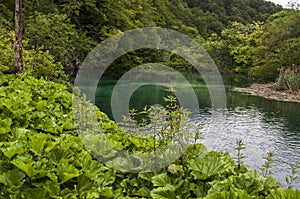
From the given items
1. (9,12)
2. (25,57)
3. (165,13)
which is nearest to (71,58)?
(9,12)

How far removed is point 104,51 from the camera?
25.1 meters

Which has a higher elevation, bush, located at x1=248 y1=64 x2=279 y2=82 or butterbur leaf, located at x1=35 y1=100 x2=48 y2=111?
bush, located at x1=248 y1=64 x2=279 y2=82

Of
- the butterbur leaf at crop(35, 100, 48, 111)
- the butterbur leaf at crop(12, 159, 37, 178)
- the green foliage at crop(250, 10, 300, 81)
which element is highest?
the green foliage at crop(250, 10, 300, 81)

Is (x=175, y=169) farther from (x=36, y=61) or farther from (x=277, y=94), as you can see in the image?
(x=277, y=94)

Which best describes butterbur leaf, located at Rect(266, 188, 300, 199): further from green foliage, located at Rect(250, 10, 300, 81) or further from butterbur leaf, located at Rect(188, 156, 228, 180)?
green foliage, located at Rect(250, 10, 300, 81)

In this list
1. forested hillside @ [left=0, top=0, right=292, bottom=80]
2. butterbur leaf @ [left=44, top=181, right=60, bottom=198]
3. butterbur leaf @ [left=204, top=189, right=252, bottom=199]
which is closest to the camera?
butterbur leaf @ [left=204, top=189, right=252, bottom=199]

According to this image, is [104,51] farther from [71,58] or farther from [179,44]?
[179,44]

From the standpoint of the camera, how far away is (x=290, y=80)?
851 inches

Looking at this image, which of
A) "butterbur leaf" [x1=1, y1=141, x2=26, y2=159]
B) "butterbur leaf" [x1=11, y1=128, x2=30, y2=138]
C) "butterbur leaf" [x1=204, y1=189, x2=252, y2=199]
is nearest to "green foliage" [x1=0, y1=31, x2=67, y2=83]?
"butterbur leaf" [x1=11, y1=128, x2=30, y2=138]

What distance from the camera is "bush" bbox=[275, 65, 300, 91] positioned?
70.4 feet

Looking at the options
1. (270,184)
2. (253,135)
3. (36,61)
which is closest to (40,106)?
(270,184)

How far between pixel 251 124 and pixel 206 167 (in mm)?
11239

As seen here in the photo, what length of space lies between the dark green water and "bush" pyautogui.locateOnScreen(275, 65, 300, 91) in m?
3.40

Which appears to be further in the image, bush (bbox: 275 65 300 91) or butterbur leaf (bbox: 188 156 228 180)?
bush (bbox: 275 65 300 91)
